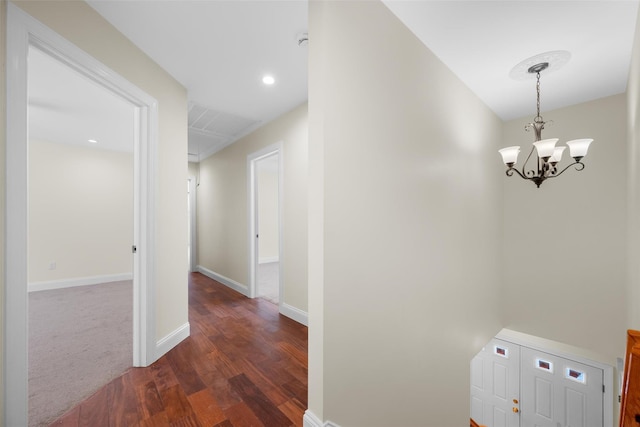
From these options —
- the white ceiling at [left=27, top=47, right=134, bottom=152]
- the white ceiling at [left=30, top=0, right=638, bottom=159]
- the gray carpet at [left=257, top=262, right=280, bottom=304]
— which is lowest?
the gray carpet at [left=257, top=262, right=280, bottom=304]

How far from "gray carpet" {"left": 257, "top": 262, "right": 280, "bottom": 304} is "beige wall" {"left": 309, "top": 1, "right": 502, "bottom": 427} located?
2472mm

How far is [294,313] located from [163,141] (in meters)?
2.37

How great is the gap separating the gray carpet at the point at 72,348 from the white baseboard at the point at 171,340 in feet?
0.78

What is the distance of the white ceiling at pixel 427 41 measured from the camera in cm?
165

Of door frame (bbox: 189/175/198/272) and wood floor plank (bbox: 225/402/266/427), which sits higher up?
door frame (bbox: 189/175/198/272)

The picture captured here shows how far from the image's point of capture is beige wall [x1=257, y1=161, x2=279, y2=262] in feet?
25.5

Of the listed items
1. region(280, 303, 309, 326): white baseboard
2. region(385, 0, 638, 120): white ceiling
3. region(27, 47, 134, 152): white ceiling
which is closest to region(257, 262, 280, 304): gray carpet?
region(280, 303, 309, 326): white baseboard

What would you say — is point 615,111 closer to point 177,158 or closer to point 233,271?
point 177,158

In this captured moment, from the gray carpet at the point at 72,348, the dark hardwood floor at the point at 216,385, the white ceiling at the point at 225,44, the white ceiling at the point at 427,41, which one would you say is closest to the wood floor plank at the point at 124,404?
the dark hardwood floor at the point at 216,385

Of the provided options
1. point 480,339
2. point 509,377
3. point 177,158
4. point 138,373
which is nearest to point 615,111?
point 480,339

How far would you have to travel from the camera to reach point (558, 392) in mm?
3854

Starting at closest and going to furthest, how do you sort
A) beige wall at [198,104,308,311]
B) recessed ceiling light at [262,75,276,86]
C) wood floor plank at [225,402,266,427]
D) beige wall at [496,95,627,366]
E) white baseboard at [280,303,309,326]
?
wood floor plank at [225,402,266,427] → recessed ceiling light at [262,75,276,86] → beige wall at [496,95,627,366] → white baseboard at [280,303,309,326] → beige wall at [198,104,308,311]

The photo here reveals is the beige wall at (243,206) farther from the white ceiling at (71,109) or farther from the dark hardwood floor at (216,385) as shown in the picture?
the white ceiling at (71,109)

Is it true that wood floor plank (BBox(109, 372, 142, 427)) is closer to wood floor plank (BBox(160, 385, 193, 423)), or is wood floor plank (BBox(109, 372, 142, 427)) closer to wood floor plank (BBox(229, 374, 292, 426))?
wood floor plank (BBox(160, 385, 193, 423))
